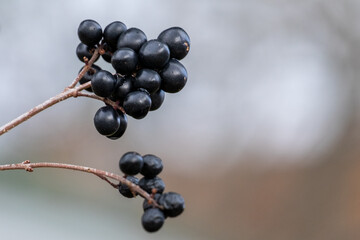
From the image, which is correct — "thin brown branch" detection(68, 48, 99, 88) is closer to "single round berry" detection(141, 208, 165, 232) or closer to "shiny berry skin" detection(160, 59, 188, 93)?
"shiny berry skin" detection(160, 59, 188, 93)

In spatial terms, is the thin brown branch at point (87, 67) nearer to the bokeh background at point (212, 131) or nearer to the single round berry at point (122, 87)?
the single round berry at point (122, 87)

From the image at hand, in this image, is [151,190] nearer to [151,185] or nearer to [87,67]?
[151,185]

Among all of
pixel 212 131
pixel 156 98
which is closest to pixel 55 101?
pixel 156 98

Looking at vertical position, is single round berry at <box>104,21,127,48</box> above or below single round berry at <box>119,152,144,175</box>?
above

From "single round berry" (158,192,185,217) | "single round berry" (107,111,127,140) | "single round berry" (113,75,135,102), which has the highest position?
"single round berry" (113,75,135,102)

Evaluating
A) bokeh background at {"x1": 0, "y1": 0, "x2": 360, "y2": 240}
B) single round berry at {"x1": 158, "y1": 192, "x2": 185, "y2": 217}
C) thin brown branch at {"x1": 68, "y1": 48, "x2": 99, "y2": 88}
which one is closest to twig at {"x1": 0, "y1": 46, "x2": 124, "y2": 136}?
thin brown branch at {"x1": 68, "y1": 48, "x2": 99, "y2": 88}

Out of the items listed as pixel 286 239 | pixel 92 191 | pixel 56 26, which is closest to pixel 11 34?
pixel 56 26

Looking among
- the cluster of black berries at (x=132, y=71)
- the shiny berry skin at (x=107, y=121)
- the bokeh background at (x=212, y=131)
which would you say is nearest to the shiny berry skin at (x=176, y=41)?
the cluster of black berries at (x=132, y=71)
